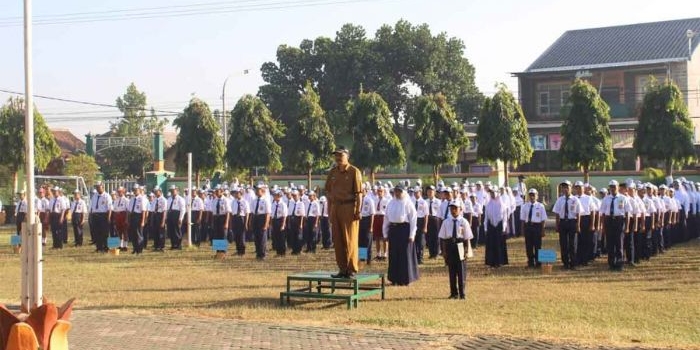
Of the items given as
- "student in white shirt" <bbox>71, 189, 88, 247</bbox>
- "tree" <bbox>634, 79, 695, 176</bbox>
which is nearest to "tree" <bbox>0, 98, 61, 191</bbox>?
"student in white shirt" <bbox>71, 189, 88, 247</bbox>

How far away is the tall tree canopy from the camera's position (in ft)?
166

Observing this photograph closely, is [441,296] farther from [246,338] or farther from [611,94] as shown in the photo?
[611,94]

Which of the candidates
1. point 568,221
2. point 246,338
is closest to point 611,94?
point 568,221

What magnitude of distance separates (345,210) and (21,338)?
24.8 feet

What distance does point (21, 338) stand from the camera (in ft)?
21.6

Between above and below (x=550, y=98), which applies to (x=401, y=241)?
below

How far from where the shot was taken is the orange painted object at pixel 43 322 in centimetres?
689

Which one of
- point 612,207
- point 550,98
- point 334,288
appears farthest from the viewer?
point 550,98

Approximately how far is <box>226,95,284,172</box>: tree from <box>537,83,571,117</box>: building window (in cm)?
2359

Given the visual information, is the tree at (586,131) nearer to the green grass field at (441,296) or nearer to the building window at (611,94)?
the green grass field at (441,296)

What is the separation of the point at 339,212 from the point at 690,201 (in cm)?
1596

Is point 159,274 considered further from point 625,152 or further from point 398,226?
point 625,152

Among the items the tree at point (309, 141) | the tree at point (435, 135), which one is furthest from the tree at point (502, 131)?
the tree at point (309, 141)

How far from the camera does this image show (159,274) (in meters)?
18.7
